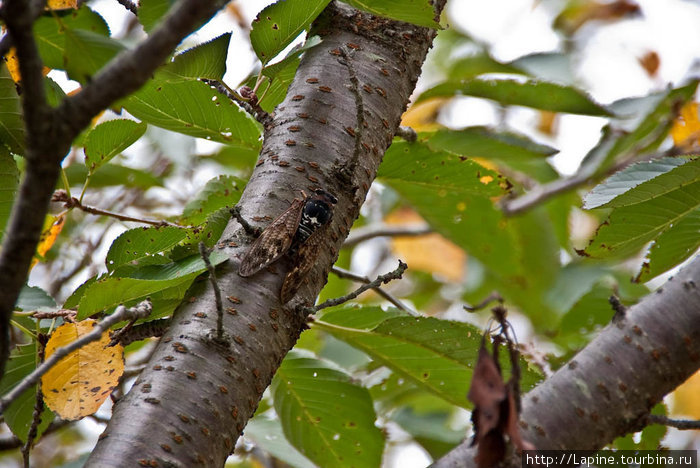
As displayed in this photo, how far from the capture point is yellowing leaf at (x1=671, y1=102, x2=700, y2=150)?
1.88m

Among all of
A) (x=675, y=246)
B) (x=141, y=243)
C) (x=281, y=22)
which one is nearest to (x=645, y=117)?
(x=675, y=246)

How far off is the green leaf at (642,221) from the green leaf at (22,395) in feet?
3.14

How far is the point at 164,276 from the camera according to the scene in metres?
0.91

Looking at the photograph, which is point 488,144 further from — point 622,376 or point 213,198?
point 622,376

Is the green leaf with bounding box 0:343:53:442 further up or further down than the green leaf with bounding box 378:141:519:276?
further down

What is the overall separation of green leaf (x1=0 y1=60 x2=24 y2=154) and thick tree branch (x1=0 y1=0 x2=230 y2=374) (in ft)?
1.46

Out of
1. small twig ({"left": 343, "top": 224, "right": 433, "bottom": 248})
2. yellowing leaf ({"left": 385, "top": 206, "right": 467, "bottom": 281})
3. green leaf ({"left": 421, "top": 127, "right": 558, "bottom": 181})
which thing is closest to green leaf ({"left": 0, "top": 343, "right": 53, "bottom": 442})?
green leaf ({"left": 421, "top": 127, "right": 558, "bottom": 181})

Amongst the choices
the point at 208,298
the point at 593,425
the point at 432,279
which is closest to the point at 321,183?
the point at 208,298

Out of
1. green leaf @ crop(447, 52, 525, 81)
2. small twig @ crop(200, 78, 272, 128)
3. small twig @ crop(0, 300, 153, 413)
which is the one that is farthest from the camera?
green leaf @ crop(447, 52, 525, 81)

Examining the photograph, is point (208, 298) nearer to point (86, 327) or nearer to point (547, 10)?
point (86, 327)

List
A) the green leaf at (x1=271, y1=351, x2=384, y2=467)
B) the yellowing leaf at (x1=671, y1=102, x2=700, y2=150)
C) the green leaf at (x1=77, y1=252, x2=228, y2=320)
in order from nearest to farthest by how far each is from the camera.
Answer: the green leaf at (x1=77, y1=252, x2=228, y2=320), the green leaf at (x1=271, y1=351, x2=384, y2=467), the yellowing leaf at (x1=671, y1=102, x2=700, y2=150)

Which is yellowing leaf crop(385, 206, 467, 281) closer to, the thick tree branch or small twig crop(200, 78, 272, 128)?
small twig crop(200, 78, 272, 128)

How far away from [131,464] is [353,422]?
2.26 ft

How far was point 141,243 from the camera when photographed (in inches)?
41.4
